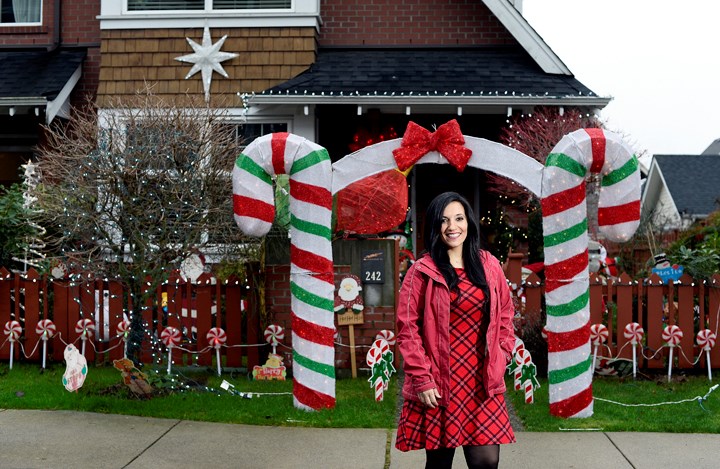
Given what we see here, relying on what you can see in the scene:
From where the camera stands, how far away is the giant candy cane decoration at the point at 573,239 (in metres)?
6.23

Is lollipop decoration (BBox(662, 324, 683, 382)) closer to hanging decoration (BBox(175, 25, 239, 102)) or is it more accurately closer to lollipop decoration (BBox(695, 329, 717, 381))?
lollipop decoration (BBox(695, 329, 717, 381))

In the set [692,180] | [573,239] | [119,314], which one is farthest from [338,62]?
[692,180]

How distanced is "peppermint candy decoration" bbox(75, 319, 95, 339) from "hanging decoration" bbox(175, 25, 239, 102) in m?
4.91

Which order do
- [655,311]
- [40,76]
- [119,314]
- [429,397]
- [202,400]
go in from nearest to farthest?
[429,397], [202,400], [655,311], [119,314], [40,76]

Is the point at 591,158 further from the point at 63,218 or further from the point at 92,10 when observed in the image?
the point at 92,10

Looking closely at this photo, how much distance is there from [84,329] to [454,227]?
5345 mm

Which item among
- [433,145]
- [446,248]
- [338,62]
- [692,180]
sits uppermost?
[338,62]

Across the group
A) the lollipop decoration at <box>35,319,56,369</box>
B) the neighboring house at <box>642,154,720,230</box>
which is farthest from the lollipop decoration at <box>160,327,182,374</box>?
the neighboring house at <box>642,154,720,230</box>

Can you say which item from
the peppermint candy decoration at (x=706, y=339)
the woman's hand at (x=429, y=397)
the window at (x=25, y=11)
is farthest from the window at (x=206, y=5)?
the woman's hand at (x=429, y=397)

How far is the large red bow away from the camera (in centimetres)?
645

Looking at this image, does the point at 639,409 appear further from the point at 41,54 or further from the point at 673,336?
the point at 41,54

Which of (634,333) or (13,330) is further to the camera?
(13,330)

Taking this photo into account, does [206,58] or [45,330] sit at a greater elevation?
[206,58]

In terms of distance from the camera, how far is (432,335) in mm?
3887
